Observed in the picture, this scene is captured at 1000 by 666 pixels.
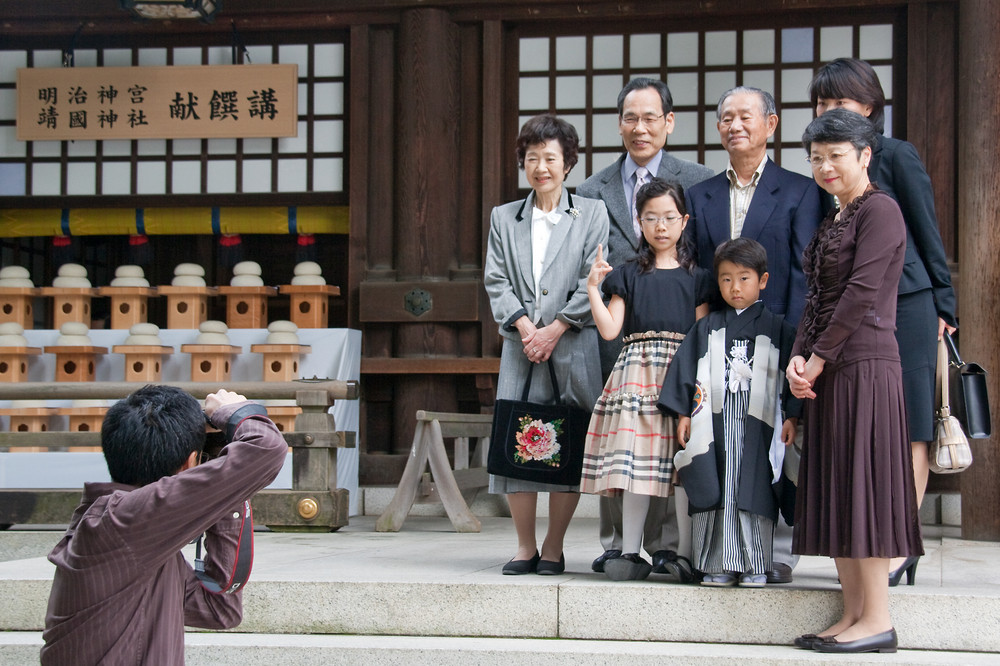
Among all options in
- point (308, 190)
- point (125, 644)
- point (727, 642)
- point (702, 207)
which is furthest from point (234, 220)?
point (125, 644)

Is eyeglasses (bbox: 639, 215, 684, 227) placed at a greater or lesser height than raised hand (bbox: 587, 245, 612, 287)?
greater

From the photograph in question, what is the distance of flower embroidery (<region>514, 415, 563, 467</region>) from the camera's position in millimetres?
3924

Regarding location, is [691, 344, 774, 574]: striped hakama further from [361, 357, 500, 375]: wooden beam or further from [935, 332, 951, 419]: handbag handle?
[361, 357, 500, 375]: wooden beam

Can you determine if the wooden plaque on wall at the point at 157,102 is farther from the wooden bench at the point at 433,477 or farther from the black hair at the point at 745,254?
the black hair at the point at 745,254

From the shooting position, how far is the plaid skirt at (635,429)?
3.62 m

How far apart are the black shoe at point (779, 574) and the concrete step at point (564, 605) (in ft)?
0.17

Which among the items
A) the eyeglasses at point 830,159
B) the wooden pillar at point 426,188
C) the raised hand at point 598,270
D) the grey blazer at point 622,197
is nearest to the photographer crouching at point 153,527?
the raised hand at point 598,270

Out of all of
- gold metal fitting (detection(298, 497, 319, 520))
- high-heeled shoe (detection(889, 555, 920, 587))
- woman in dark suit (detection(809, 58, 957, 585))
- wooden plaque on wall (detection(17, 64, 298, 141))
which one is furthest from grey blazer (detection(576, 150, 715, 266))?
wooden plaque on wall (detection(17, 64, 298, 141))

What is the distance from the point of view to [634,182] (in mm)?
4289

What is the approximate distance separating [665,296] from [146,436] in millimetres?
1976

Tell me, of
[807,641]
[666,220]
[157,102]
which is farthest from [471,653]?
[157,102]

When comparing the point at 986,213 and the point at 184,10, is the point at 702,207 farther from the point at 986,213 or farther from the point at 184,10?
the point at 184,10

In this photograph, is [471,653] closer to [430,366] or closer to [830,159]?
[830,159]

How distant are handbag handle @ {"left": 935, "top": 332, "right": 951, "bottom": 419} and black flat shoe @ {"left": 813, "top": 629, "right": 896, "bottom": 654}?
748mm
